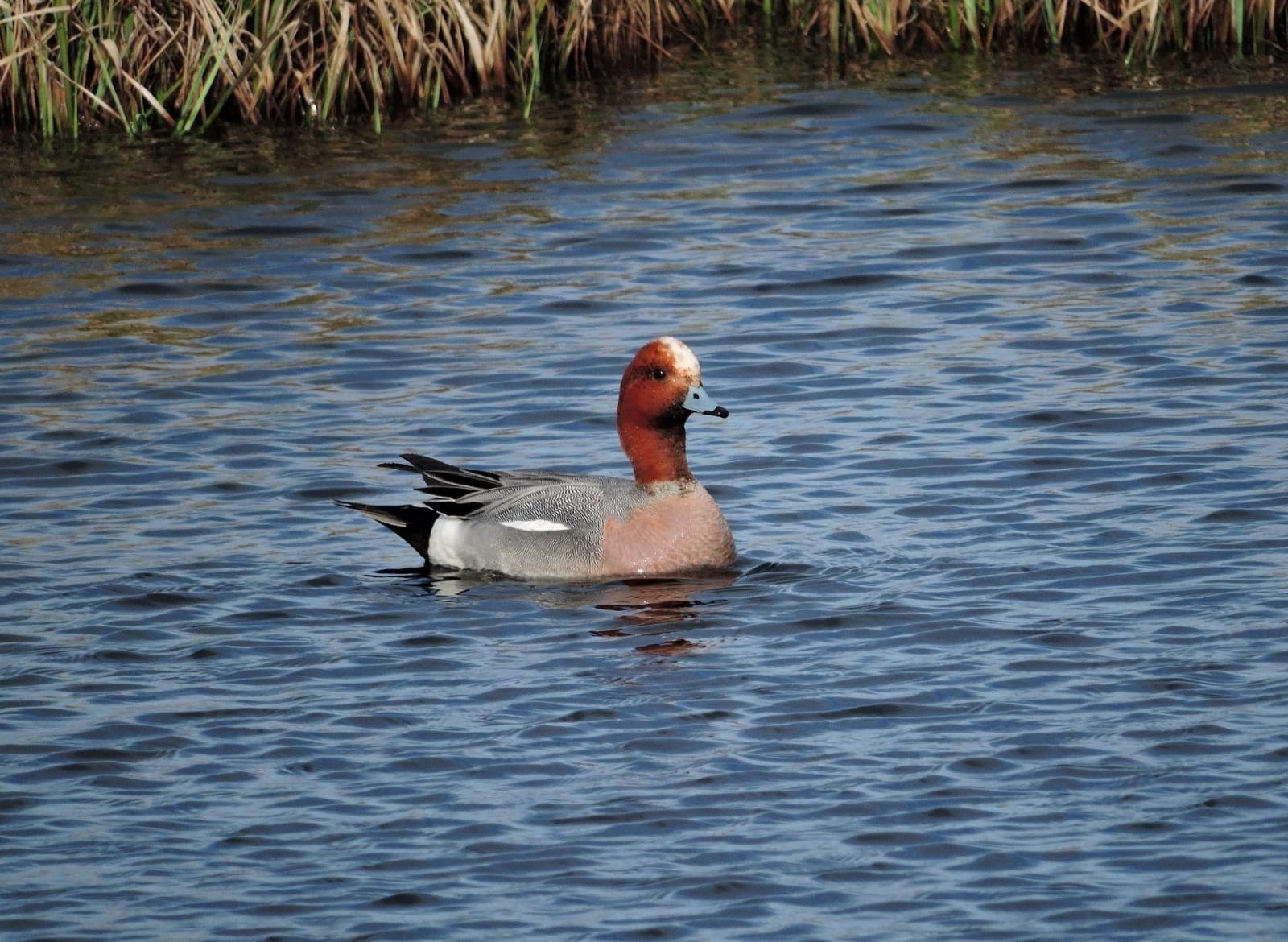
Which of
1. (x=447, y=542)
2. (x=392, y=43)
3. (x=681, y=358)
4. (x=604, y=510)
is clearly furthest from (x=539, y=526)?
(x=392, y=43)

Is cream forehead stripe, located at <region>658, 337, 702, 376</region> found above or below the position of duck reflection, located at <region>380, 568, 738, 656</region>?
above

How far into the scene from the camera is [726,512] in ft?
27.2

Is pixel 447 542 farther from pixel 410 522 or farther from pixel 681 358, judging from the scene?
pixel 681 358

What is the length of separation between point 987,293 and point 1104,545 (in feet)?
11.8

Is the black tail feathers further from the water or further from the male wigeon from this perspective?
the water

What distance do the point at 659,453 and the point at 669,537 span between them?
0.35 meters

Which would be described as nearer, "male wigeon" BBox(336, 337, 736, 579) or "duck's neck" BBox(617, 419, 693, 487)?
"male wigeon" BBox(336, 337, 736, 579)

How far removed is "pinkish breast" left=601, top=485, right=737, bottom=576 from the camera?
757 cm

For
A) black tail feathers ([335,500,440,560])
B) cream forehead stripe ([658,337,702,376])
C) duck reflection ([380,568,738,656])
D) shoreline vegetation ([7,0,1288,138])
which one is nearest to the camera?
duck reflection ([380,568,738,656])

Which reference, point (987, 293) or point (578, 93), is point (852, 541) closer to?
point (987, 293)

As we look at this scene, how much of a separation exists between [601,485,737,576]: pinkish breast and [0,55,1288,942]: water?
9 centimetres

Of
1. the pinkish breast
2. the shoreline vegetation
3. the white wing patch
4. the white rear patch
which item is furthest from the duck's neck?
the shoreline vegetation

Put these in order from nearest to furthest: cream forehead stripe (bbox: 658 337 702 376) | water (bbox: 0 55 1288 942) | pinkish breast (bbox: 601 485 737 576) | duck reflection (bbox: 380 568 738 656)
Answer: water (bbox: 0 55 1288 942), duck reflection (bbox: 380 568 738 656), pinkish breast (bbox: 601 485 737 576), cream forehead stripe (bbox: 658 337 702 376)

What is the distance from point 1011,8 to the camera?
14.0 metres
